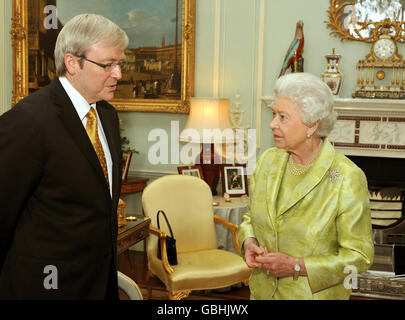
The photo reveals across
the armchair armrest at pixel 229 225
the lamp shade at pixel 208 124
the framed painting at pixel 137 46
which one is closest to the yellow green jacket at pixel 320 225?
the armchair armrest at pixel 229 225

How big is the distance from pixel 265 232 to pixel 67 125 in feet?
3.24

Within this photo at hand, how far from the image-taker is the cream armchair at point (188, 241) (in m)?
3.64

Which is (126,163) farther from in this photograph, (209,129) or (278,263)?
(278,263)

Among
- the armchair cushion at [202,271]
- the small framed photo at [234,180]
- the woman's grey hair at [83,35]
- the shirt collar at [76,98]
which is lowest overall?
the armchair cushion at [202,271]

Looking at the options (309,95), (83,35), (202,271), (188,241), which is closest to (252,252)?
(309,95)

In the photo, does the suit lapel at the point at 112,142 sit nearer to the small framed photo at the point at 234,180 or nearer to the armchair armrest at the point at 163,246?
the armchair armrest at the point at 163,246

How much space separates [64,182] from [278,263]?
0.94 meters

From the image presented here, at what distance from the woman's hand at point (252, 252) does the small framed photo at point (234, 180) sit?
263 centimetres

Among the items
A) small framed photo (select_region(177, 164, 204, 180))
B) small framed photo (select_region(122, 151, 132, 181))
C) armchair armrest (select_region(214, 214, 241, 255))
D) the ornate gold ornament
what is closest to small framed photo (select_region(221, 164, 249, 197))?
small framed photo (select_region(177, 164, 204, 180))

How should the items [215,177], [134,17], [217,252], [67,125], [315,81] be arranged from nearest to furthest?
1. [67,125]
2. [315,81]
3. [217,252]
4. [215,177]
5. [134,17]

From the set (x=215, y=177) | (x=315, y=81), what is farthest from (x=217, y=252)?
(x=315, y=81)

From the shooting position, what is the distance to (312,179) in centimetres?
205

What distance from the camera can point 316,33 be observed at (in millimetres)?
4988

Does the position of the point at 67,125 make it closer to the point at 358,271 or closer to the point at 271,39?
the point at 358,271
